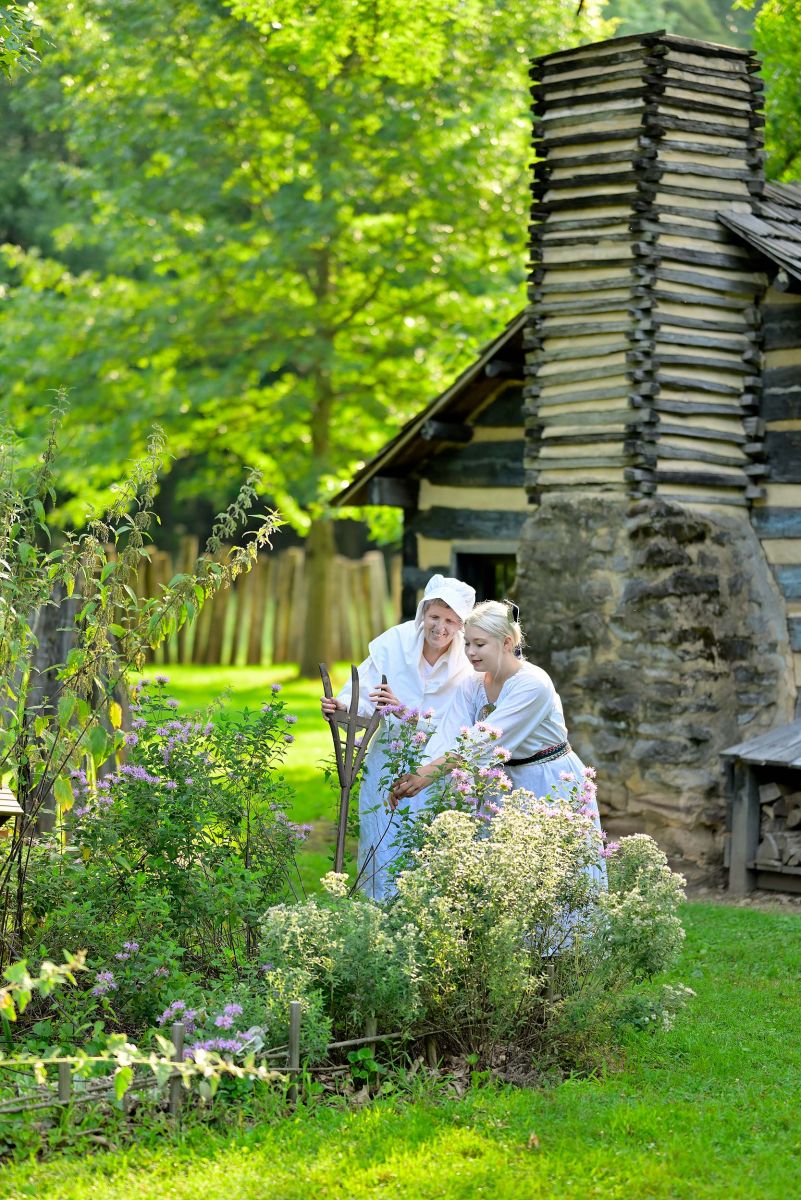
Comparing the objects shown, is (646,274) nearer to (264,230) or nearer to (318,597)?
(264,230)

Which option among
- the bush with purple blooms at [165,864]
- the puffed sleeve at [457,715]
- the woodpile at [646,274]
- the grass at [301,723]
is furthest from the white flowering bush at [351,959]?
the woodpile at [646,274]

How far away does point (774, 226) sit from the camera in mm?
9180

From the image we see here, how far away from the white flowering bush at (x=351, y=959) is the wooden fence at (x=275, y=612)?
17.0m

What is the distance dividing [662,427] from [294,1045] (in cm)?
528

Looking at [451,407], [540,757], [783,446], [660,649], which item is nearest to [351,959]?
A: [540,757]

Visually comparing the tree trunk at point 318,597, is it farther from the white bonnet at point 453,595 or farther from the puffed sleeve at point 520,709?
the puffed sleeve at point 520,709

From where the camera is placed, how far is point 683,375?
355 inches

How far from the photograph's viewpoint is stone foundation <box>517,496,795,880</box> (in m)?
8.88

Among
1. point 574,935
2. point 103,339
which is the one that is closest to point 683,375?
point 574,935

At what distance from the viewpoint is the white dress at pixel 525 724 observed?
5.64 m

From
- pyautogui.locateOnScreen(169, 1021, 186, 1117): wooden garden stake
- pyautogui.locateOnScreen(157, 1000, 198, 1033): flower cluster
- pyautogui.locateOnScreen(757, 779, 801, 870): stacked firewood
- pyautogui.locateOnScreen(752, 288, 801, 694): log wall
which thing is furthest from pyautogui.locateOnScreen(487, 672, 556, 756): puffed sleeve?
pyautogui.locateOnScreen(752, 288, 801, 694): log wall

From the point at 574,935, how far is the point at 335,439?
15.1 meters

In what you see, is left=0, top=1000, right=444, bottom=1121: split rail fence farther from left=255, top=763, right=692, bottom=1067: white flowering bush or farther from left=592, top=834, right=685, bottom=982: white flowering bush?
left=592, top=834, right=685, bottom=982: white flowering bush

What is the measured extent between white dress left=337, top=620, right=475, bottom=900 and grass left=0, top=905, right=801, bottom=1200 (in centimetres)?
143
